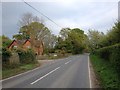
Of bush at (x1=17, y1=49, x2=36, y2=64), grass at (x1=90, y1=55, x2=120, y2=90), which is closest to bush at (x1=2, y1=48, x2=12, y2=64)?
bush at (x1=17, y1=49, x2=36, y2=64)

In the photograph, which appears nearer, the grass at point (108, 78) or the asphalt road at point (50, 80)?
the grass at point (108, 78)

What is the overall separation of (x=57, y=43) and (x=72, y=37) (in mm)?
15413

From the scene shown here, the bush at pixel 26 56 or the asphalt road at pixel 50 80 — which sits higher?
the bush at pixel 26 56

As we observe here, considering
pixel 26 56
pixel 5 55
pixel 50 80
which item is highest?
pixel 5 55

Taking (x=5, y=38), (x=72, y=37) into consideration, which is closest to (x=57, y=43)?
(x=72, y=37)

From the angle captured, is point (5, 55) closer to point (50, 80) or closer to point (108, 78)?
point (50, 80)

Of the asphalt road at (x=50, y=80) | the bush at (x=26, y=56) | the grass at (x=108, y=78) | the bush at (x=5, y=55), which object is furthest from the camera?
the bush at (x=26, y=56)

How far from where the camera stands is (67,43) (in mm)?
108312

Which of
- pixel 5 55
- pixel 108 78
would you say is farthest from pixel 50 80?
pixel 5 55

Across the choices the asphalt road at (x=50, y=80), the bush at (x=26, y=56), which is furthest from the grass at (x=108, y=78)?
the bush at (x=26, y=56)

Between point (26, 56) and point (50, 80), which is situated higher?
point (26, 56)

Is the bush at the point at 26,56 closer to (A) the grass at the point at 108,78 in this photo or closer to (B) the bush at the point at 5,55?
(B) the bush at the point at 5,55

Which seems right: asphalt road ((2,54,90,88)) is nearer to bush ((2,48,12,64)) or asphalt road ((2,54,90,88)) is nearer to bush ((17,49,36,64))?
bush ((2,48,12,64))

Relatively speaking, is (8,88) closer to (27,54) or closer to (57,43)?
(27,54)
